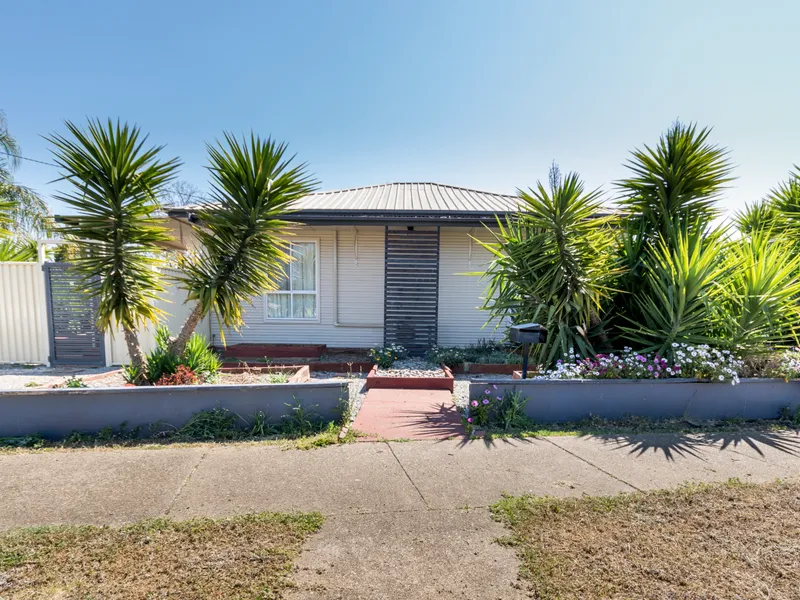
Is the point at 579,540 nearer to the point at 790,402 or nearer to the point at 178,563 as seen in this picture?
the point at 178,563

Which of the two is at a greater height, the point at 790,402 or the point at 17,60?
the point at 17,60

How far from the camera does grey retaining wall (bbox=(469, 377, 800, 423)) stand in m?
4.61

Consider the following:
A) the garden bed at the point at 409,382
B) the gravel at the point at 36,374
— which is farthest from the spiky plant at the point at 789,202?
the gravel at the point at 36,374

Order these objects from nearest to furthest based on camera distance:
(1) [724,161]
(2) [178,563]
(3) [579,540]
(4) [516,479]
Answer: (2) [178,563] → (3) [579,540] → (4) [516,479] → (1) [724,161]

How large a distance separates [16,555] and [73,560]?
357 millimetres

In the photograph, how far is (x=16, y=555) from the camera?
7.23 ft

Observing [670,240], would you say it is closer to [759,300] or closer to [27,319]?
[759,300]

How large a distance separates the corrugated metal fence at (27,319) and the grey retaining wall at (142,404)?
3235 millimetres

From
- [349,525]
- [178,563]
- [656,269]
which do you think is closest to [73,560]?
[178,563]

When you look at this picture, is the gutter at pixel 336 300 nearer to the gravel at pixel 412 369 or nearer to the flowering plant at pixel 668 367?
the gravel at pixel 412 369

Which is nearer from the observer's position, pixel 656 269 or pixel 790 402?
pixel 790 402

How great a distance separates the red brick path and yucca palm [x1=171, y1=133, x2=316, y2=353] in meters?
2.21

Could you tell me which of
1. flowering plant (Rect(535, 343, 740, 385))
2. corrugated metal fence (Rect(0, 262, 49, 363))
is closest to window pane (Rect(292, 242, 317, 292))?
corrugated metal fence (Rect(0, 262, 49, 363))

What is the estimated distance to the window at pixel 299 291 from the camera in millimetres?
8867
